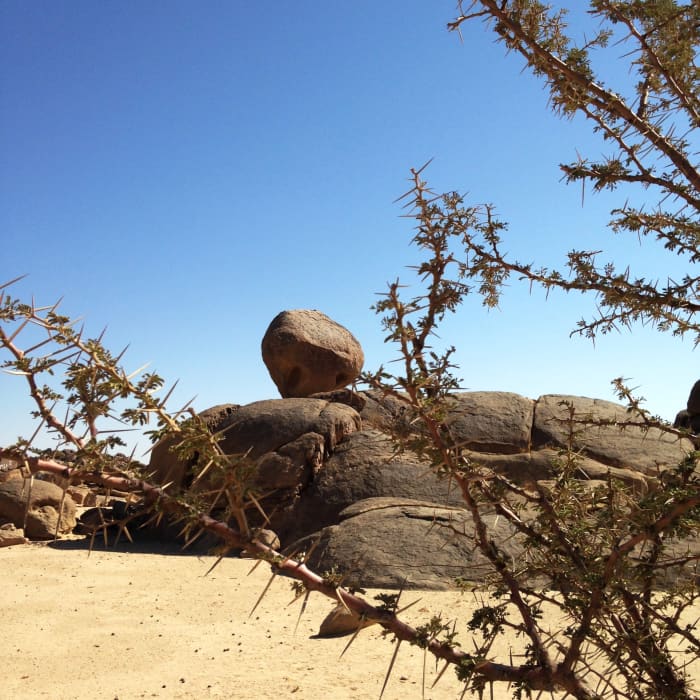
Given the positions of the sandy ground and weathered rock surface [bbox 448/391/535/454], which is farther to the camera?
weathered rock surface [bbox 448/391/535/454]

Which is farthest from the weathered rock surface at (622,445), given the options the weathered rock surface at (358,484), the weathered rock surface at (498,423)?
the weathered rock surface at (358,484)

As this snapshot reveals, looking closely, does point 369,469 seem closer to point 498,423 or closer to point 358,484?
point 358,484

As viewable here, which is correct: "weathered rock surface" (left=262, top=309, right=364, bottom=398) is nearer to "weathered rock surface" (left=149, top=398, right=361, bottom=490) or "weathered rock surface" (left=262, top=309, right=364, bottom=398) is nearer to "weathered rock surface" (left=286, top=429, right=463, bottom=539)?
"weathered rock surface" (left=149, top=398, right=361, bottom=490)

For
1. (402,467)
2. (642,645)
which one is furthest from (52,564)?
(642,645)

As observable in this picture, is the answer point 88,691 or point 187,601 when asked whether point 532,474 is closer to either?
point 187,601

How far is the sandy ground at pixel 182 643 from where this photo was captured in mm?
4090

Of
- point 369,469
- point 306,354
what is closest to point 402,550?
point 369,469

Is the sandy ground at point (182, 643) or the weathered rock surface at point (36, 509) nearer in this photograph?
the sandy ground at point (182, 643)

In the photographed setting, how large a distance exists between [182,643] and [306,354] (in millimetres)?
8629

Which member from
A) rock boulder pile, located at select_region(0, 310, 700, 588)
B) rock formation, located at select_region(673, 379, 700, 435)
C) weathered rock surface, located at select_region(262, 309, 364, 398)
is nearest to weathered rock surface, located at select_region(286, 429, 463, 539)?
rock boulder pile, located at select_region(0, 310, 700, 588)

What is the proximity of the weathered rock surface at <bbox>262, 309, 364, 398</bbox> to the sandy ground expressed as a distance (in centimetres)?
614

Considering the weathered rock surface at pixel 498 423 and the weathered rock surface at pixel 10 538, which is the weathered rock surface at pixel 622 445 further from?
the weathered rock surface at pixel 10 538

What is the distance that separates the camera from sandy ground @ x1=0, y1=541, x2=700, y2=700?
409 centimetres

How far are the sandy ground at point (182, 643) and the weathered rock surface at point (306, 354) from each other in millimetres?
6139
